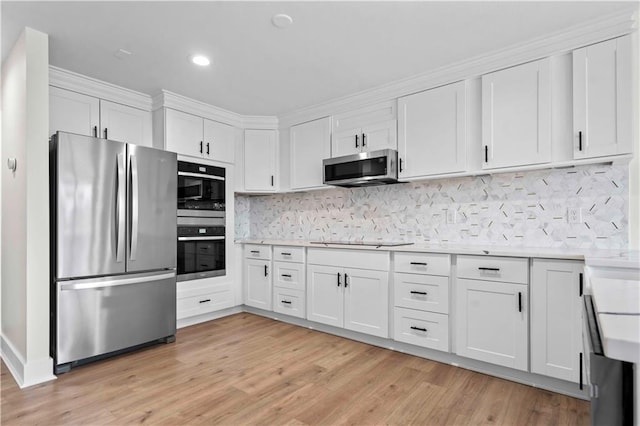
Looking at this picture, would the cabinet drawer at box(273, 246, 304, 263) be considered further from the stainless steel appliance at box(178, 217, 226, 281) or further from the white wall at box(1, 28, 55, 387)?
the white wall at box(1, 28, 55, 387)

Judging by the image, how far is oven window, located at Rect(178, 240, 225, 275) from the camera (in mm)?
3574

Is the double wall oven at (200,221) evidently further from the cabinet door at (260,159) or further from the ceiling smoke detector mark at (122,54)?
the ceiling smoke detector mark at (122,54)

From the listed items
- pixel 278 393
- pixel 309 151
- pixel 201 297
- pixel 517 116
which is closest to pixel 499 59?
pixel 517 116

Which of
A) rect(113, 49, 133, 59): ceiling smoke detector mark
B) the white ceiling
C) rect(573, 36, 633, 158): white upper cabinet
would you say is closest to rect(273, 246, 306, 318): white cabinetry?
the white ceiling

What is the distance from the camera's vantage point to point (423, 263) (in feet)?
9.13

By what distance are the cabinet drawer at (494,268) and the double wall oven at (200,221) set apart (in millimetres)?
2577

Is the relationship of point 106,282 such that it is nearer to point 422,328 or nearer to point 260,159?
point 260,159

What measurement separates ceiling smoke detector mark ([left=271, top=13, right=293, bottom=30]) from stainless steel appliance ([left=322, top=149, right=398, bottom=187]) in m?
1.38

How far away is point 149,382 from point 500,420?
86.6 inches

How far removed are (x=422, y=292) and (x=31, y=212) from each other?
2.89 metres

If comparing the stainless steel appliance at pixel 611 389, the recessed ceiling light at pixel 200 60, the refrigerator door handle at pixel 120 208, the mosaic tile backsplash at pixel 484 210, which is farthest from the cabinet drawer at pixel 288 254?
the stainless steel appliance at pixel 611 389

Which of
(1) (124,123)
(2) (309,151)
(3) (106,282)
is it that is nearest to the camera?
(3) (106,282)

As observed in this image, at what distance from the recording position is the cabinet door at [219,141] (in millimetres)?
3896

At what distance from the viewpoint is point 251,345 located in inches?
121
